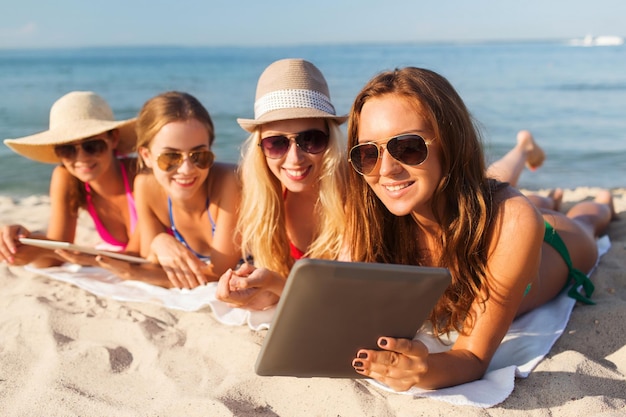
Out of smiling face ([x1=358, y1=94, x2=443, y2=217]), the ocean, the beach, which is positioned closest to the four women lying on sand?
smiling face ([x1=358, y1=94, x2=443, y2=217])

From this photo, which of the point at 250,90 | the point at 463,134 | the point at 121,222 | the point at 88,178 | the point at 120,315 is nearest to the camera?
the point at 463,134

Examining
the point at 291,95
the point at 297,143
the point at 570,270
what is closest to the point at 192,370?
the point at 297,143

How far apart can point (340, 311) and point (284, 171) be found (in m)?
1.42

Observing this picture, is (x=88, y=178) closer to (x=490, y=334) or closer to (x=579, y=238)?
(x=490, y=334)

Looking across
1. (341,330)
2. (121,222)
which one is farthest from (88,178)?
(341,330)

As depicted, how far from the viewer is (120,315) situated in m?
3.62

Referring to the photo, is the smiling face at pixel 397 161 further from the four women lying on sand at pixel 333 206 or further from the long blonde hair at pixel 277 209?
the long blonde hair at pixel 277 209

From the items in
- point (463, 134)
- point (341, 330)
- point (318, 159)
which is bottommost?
point (341, 330)

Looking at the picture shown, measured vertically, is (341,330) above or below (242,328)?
above

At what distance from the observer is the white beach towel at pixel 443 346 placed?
2.54m

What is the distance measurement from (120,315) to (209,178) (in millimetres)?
1090

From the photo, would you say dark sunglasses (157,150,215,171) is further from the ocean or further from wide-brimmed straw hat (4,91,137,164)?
the ocean

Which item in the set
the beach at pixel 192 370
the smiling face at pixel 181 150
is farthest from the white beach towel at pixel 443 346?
the smiling face at pixel 181 150

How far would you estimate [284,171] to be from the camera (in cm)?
336
